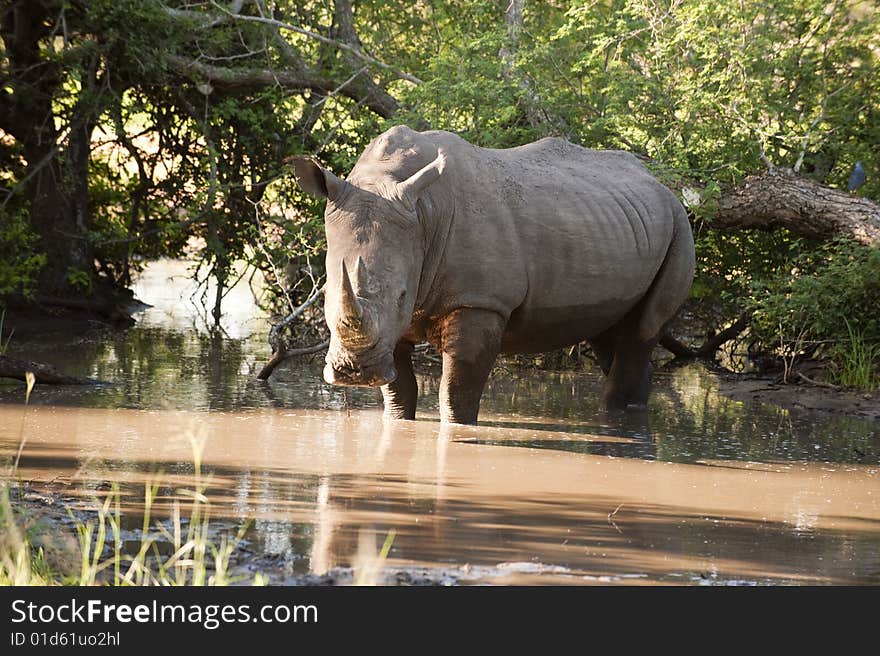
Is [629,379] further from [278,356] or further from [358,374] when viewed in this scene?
[358,374]

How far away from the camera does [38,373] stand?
8.45 metres

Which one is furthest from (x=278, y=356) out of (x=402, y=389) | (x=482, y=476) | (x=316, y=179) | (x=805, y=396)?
(x=805, y=396)

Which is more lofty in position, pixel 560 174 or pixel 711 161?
pixel 711 161

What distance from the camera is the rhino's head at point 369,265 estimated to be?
6.43 m

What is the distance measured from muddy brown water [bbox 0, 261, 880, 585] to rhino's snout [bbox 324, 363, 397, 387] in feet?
1.23

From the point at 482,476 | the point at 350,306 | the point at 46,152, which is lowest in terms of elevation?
the point at 482,476

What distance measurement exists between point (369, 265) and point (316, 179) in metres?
0.61

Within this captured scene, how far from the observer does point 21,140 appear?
12.7 meters

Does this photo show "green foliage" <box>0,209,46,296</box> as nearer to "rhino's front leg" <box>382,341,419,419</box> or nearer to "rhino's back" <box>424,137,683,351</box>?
"rhino's front leg" <box>382,341,419,419</box>

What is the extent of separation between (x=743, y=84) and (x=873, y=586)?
7322 mm

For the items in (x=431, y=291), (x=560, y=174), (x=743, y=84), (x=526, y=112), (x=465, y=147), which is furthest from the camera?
(x=526, y=112)

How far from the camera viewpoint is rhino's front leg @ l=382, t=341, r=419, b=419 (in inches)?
302
